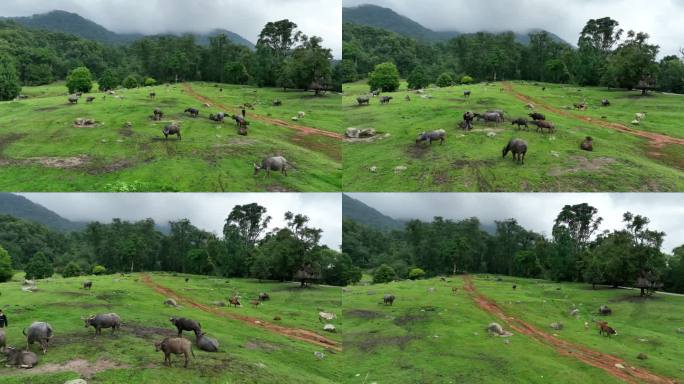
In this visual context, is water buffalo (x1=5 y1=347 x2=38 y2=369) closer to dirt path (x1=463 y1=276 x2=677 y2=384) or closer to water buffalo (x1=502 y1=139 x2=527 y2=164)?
dirt path (x1=463 y1=276 x2=677 y2=384)

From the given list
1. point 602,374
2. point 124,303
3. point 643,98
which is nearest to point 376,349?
point 602,374

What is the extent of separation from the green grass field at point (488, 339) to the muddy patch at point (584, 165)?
1269cm

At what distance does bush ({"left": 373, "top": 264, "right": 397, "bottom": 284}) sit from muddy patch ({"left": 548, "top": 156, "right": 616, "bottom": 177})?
45279 millimetres

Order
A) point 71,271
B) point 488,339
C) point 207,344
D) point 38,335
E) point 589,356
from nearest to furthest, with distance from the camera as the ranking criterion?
point 38,335
point 207,344
point 589,356
point 488,339
point 71,271

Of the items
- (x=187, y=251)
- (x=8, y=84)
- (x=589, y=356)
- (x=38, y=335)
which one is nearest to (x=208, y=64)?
(x=8, y=84)

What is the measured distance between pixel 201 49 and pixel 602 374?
124 meters

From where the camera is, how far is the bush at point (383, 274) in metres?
80.2

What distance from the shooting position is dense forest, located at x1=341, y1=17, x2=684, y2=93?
290ft

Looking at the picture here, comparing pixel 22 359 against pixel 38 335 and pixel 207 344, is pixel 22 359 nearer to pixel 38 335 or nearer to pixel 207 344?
pixel 38 335

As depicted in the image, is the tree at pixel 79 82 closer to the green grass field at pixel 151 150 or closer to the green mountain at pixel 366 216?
the green grass field at pixel 151 150

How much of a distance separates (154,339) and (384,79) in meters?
81.1

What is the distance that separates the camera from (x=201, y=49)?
129 metres

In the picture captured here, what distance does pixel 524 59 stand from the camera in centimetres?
13100

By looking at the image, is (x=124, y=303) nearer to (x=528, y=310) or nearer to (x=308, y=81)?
(x=528, y=310)
